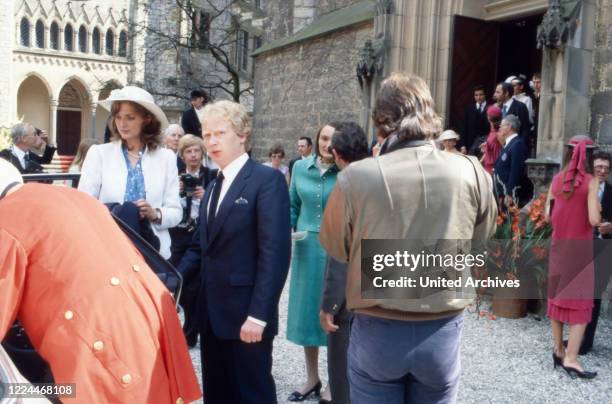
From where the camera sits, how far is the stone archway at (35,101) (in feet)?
162

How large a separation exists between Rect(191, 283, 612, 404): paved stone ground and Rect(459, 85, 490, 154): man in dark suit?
410cm

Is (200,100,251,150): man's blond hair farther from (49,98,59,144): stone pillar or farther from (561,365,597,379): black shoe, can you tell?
(49,98,59,144): stone pillar

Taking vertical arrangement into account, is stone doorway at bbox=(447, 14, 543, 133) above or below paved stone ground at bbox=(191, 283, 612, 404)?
above

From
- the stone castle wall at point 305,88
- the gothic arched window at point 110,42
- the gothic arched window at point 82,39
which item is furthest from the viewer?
the gothic arched window at point 110,42

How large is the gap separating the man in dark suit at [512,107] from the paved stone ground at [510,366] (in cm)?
301

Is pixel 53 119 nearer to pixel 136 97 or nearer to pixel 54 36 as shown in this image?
pixel 54 36

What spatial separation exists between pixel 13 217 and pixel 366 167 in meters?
1.15

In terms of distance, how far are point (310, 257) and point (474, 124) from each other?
6523 mm

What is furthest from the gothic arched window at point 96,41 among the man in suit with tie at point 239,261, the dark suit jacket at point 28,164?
the man in suit with tie at point 239,261

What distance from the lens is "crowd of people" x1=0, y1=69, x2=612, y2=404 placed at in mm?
1944

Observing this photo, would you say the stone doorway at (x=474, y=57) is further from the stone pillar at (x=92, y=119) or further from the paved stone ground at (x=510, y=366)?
the stone pillar at (x=92, y=119)

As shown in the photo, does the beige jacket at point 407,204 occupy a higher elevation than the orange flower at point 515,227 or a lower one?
higher

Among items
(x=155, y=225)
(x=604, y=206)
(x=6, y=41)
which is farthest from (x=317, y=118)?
(x=6, y=41)

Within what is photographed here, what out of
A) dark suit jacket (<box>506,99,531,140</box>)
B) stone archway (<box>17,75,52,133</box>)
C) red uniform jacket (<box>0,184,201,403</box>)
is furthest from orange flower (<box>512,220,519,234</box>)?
stone archway (<box>17,75,52,133</box>)
